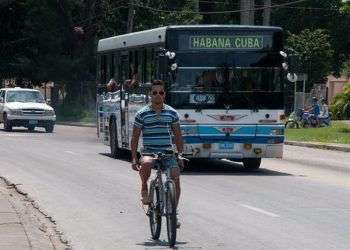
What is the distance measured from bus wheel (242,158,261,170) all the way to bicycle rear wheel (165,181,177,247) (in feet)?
39.4

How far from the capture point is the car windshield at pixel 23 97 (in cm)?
4394

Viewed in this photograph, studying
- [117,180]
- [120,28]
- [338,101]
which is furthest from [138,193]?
[120,28]

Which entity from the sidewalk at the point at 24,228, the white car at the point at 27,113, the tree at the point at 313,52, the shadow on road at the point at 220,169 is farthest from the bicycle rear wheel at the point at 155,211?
the tree at the point at 313,52

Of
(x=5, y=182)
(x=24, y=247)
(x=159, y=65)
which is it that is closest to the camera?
(x=24, y=247)

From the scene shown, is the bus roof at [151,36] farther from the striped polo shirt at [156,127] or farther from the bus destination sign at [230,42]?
the striped polo shirt at [156,127]

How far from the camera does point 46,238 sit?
11477 millimetres

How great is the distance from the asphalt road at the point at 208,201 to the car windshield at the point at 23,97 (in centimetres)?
1702

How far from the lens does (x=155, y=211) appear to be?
11273 mm

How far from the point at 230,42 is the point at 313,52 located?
36814mm

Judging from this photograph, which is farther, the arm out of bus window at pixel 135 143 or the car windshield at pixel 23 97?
the car windshield at pixel 23 97

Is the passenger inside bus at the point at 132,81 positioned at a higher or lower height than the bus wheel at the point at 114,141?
higher

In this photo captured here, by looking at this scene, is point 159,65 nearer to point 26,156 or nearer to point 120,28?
point 26,156

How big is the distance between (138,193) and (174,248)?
605 centimetres

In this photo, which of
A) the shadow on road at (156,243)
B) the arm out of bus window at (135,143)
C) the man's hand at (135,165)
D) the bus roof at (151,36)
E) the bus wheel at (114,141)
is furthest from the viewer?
the bus wheel at (114,141)
